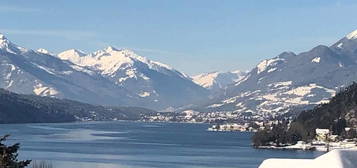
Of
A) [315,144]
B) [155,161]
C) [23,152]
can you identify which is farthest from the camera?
[315,144]

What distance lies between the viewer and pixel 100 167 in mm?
125812

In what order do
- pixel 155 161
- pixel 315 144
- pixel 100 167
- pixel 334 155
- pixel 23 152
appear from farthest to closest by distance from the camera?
pixel 315 144 < pixel 23 152 < pixel 155 161 < pixel 100 167 < pixel 334 155

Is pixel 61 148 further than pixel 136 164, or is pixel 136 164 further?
pixel 61 148

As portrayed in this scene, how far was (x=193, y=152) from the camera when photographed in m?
169

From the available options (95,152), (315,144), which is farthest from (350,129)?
(95,152)

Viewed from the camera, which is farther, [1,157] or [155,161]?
[155,161]

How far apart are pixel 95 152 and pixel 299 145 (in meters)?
56.5

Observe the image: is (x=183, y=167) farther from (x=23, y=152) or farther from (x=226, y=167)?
(x=23, y=152)

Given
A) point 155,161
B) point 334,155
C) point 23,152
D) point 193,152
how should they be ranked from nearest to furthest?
point 334,155 → point 155,161 → point 23,152 → point 193,152

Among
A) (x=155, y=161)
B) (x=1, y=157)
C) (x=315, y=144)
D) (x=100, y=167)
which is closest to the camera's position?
(x=1, y=157)

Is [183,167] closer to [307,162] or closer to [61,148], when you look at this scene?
[61,148]

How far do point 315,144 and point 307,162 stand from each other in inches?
5557

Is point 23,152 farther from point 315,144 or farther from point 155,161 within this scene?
point 315,144

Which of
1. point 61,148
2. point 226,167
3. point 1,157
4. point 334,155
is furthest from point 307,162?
point 61,148
